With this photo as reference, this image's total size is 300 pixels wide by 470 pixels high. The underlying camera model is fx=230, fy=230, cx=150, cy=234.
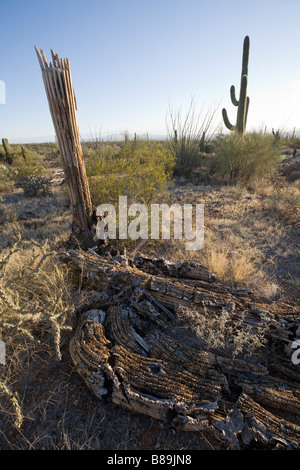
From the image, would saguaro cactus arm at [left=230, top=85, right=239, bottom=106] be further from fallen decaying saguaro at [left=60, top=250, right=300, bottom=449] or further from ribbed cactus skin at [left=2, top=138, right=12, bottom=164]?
ribbed cactus skin at [left=2, top=138, right=12, bottom=164]

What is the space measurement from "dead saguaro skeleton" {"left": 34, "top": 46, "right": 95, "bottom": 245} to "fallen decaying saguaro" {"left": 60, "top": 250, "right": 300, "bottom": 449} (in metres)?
1.01

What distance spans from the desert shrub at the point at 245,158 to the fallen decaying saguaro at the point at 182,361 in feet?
26.1

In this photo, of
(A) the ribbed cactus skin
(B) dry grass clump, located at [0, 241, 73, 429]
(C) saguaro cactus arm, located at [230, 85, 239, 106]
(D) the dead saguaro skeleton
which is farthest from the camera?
(A) the ribbed cactus skin

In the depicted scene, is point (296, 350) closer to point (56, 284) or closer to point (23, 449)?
point (23, 449)

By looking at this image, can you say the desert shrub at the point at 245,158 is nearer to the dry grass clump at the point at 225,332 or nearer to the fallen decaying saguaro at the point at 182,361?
the fallen decaying saguaro at the point at 182,361

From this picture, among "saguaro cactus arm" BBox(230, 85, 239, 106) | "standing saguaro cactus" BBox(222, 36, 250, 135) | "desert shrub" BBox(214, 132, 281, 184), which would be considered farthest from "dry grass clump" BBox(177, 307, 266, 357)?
"saguaro cactus arm" BBox(230, 85, 239, 106)

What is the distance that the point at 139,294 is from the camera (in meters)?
2.54

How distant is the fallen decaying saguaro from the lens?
1554mm

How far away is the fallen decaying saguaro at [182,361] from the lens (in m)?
1.55

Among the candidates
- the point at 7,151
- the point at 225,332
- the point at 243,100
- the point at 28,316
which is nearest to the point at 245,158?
the point at 243,100

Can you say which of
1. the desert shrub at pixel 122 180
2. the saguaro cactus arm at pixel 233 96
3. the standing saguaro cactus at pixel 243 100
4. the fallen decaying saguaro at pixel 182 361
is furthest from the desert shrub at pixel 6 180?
the saguaro cactus arm at pixel 233 96

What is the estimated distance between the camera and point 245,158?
30.6 ft

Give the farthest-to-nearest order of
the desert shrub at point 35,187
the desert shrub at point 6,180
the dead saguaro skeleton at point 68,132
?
the desert shrub at point 6,180
the desert shrub at point 35,187
the dead saguaro skeleton at point 68,132

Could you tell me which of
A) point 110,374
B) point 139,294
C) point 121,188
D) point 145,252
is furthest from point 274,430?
point 121,188
